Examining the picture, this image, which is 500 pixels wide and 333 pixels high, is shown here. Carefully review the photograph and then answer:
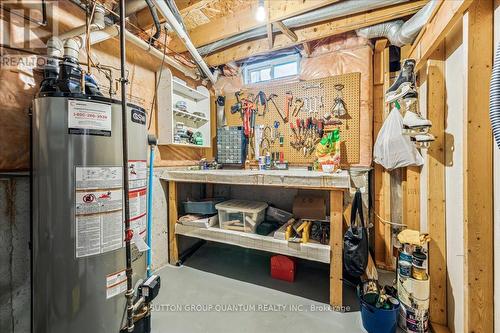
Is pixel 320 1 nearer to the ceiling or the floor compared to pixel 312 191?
nearer to the ceiling

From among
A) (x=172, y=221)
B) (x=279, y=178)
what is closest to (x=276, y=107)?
(x=279, y=178)

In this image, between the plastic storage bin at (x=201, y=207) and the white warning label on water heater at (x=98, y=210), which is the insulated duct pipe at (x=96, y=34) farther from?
the plastic storage bin at (x=201, y=207)

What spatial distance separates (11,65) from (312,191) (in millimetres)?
2590

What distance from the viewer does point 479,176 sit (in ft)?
3.46

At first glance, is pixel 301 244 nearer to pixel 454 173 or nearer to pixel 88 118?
pixel 454 173

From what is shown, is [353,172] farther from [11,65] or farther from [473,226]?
[11,65]

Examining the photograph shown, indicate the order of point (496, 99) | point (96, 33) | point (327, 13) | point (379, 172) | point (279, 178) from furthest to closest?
point (379, 172)
point (327, 13)
point (279, 178)
point (96, 33)
point (496, 99)

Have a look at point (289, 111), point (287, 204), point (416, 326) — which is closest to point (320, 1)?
point (289, 111)

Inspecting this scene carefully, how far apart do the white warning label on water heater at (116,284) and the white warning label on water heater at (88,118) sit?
77 cm

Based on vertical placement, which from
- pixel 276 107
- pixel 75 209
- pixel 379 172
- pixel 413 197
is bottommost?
pixel 413 197

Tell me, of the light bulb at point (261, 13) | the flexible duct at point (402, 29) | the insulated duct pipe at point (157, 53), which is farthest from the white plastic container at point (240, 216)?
the flexible duct at point (402, 29)

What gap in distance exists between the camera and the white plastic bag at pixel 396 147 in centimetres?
186

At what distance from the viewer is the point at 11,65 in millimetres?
1220

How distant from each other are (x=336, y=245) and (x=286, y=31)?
2.02 meters
